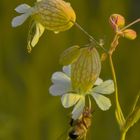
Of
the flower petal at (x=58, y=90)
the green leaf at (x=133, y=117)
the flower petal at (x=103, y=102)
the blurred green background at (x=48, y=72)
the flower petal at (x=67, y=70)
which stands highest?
the flower petal at (x=58, y=90)

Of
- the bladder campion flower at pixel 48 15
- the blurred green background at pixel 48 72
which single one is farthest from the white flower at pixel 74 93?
the blurred green background at pixel 48 72

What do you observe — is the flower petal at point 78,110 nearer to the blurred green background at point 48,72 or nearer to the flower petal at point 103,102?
the flower petal at point 103,102

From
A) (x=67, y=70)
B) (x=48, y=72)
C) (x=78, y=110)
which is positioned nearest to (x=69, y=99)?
(x=78, y=110)

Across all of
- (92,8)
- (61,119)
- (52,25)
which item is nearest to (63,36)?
(92,8)

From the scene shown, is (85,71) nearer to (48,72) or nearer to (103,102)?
(103,102)

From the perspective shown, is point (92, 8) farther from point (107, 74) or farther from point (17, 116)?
point (17, 116)

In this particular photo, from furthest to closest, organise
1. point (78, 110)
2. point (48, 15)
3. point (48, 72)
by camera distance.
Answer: point (48, 72), point (48, 15), point (78, 110)

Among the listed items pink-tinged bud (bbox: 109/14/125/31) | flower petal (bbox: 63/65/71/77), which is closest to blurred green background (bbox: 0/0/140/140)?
flower petal (bbox: 63/65/71/77)
